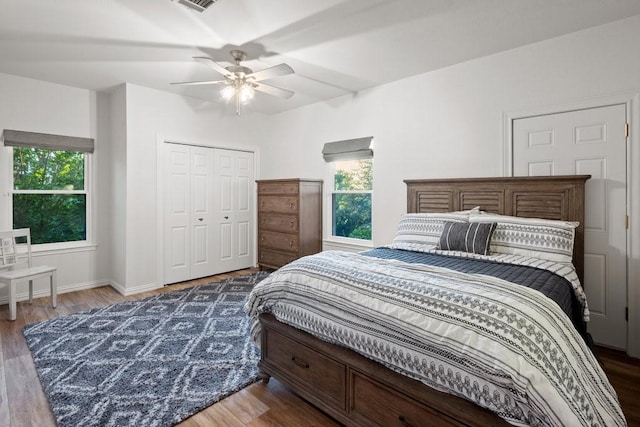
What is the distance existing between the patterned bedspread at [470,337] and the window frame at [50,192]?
3.87 metres

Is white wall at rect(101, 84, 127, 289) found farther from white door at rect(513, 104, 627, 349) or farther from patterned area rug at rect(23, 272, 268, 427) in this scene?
white door at rect(513, 104, 627, 349)

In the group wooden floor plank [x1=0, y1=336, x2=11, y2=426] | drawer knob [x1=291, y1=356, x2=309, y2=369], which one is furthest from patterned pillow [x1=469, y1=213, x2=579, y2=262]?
wooden floor plank [x1=0, y1=336, x2=11, y2=426]

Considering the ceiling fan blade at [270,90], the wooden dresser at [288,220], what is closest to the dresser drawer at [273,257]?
the wooden dresser at [288,220]

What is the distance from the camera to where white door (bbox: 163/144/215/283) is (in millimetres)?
4547

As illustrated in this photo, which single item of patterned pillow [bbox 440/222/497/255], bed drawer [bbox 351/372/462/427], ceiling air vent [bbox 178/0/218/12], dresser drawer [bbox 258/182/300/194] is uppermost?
ceiling air vent [bbox 178/0/218/12]

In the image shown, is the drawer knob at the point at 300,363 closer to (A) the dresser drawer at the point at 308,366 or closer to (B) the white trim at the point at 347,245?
(A) the dresser drawer at the point at 308,366

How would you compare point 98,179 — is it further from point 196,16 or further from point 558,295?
point 558,295

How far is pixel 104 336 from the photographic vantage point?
114 inches

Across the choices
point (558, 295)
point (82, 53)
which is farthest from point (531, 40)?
point (82, 53)

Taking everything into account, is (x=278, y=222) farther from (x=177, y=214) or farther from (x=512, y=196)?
(x=512, y=196)

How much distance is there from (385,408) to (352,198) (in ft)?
10.8

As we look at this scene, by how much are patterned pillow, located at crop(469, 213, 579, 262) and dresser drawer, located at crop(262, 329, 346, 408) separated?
168 cm

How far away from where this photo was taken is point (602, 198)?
275 cm

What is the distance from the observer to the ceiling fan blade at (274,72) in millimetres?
2715
